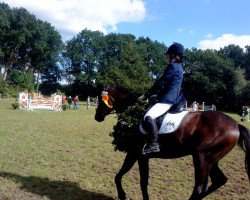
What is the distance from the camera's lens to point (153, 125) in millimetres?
6340

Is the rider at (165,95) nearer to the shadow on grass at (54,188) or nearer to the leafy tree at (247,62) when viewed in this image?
the shadow on grass at (54,188)

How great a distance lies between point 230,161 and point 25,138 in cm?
842

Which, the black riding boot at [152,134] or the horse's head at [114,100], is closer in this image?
the black riding boot at [152,134]

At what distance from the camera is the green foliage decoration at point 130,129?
7.04 meters

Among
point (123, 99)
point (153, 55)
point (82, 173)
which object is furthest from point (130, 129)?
point (153, 55)

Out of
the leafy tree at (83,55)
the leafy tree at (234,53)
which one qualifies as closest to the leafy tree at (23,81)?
the leafy tree at (83,55)

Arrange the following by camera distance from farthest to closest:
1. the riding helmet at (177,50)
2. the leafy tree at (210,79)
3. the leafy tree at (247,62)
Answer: the leafy tree at (247,62) → the leafy tree at (210,79) → the riding helmet at (177,50)

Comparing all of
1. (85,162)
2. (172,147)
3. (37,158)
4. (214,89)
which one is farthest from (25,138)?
(214,89)

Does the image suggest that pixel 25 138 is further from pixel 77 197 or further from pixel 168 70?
pixel 168 70

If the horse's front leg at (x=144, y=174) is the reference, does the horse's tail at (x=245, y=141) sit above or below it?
above

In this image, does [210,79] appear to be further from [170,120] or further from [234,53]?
[170,120]

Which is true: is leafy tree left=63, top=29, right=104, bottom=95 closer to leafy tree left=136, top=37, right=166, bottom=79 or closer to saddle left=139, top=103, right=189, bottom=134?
leafy tree left=136, top=37, right=166, bottom=79

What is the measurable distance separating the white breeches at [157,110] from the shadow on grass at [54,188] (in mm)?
2261

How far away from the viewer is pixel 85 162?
1063 centimetres
